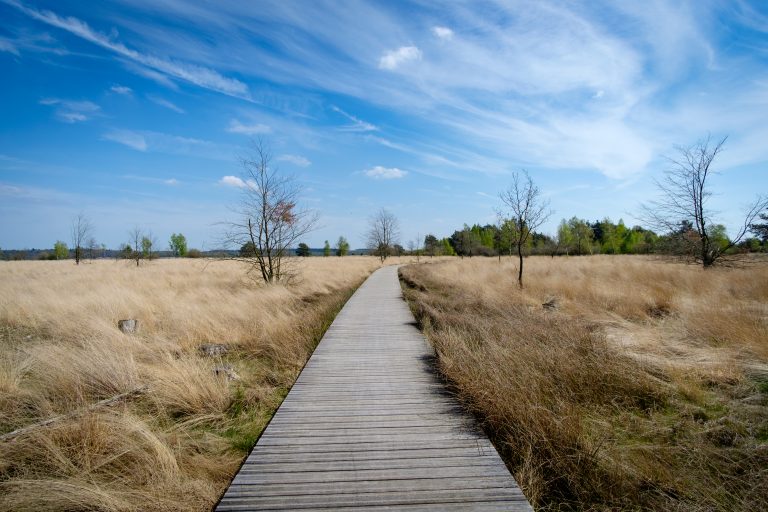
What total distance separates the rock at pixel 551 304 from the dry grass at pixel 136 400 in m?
6.44

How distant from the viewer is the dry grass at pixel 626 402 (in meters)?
2.79

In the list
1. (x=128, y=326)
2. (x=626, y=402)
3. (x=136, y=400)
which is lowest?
(x=136, y=400)

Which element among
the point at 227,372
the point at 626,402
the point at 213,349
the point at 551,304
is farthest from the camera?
the point at 551,304

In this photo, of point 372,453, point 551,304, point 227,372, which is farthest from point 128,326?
point 551,304

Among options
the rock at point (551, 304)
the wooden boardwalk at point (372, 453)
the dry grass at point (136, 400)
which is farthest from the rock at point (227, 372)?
the rock at point (551, 304)

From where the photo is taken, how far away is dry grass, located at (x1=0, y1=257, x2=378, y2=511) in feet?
9.19

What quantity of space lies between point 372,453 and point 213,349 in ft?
17.2

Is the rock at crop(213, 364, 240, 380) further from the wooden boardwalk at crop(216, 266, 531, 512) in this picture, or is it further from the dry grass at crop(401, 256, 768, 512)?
the dry grass at crop(401, 256, 768, 512)

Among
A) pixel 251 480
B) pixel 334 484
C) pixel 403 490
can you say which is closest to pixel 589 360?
pixel 403 490

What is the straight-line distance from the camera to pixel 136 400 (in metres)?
4.73

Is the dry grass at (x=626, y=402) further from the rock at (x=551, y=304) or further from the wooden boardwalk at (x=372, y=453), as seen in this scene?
the rock at (x=551, y=304)

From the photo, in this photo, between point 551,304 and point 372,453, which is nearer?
point 372,453

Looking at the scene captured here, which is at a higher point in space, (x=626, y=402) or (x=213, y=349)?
(x=626, y=402)

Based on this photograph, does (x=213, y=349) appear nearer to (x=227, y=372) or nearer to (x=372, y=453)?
(x=227, y=372)
